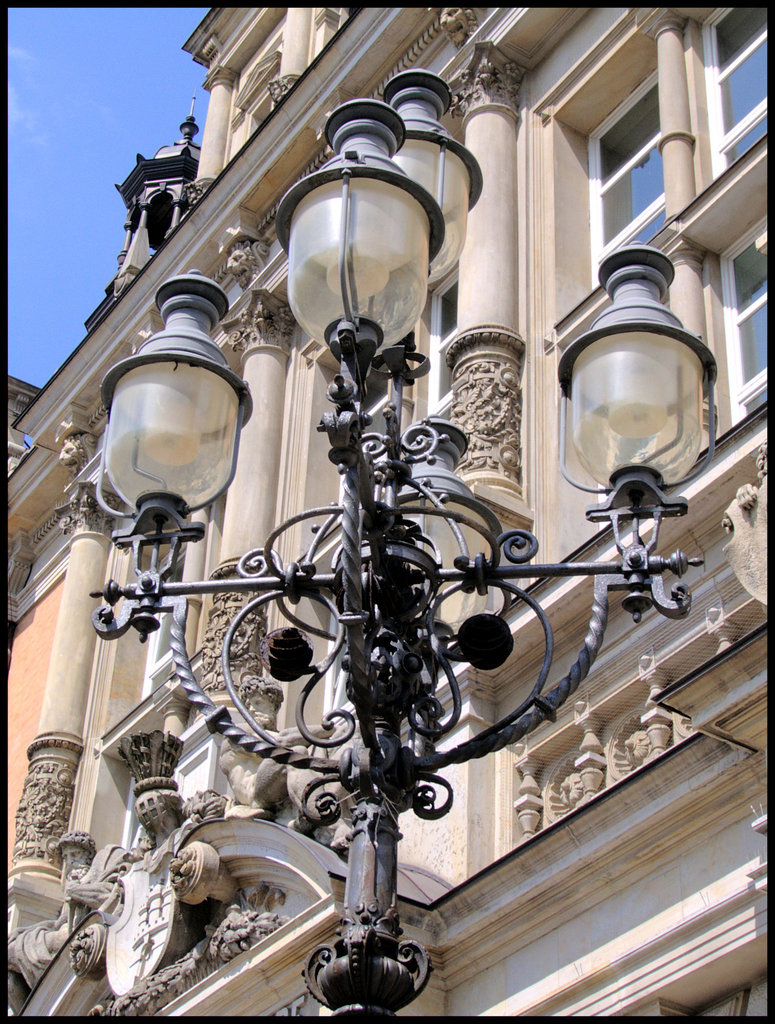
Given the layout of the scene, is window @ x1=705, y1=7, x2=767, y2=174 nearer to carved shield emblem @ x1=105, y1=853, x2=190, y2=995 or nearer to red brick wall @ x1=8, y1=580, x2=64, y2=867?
carved shield emblem @ x1=105, y1=853, x2=190, y2=995

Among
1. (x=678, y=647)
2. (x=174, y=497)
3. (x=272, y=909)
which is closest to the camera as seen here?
(x=174, y=497)

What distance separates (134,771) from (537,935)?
12.0ft

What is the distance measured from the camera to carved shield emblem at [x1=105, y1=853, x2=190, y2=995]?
923 centimetres

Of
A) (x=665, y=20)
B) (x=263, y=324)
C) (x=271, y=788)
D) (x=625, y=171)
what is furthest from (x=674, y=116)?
(x=263, y=324)

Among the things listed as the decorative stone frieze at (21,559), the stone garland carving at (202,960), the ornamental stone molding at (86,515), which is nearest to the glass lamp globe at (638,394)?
the stone garland carving at (202,960)

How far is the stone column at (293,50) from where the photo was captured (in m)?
18.1

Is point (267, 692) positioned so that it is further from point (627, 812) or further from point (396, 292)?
point (396, 292)

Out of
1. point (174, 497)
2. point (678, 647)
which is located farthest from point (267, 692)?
point (174, 497)

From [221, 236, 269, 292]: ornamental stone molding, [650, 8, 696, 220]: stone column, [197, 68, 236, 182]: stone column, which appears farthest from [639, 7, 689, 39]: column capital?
[197, 68, 236, 182]: stone column

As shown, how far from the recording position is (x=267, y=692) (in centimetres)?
1038

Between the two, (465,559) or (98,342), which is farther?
(98,342)

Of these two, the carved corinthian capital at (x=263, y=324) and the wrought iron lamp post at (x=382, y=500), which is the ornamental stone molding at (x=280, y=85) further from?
the wrought iron lamp post at (x=382, y=500)

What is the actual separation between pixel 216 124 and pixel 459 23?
770 cm

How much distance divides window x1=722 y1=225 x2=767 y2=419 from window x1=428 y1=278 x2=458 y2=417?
307 centimetres
